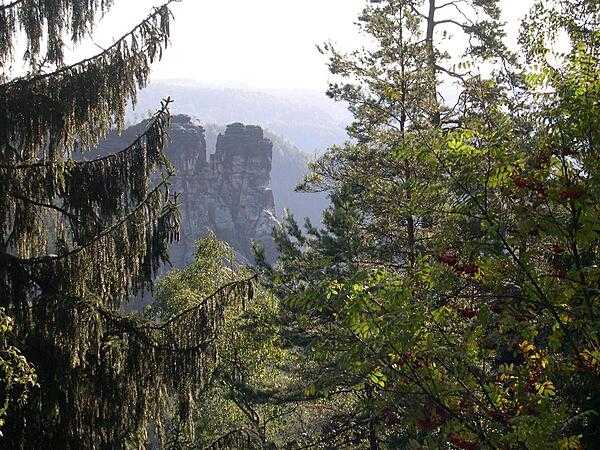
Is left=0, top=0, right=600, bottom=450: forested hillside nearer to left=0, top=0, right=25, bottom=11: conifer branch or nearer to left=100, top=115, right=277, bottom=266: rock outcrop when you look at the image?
left=0, top=0, right=25, bottom=11: conifer branch

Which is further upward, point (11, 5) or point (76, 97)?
point (11, 5)

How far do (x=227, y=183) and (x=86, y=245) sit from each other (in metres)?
80.5

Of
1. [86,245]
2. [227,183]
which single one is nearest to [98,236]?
[86,245]

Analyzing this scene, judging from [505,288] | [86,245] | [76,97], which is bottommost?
[505,288]

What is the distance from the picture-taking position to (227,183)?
8519cm

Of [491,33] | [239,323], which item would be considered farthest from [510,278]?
[491,33]

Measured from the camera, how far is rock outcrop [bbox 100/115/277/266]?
81.2 meters

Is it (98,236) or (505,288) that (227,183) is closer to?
(98,236)

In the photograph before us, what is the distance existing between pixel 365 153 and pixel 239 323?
5266 millimetres

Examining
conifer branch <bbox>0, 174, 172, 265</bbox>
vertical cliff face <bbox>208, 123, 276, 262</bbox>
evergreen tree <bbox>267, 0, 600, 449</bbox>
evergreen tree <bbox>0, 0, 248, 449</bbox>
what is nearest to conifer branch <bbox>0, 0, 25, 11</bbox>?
evergreen tree <bbox>0, 0, 248, 449</bbox>

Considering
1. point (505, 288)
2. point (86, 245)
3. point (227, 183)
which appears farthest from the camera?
point (227, 183)

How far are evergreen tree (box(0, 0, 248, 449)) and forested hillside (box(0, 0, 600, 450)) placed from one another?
0.02 m

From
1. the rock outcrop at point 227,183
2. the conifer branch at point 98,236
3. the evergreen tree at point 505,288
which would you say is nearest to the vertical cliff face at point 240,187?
the rock outcrop at point 227,183

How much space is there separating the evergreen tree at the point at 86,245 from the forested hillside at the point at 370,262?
0.07 feet
